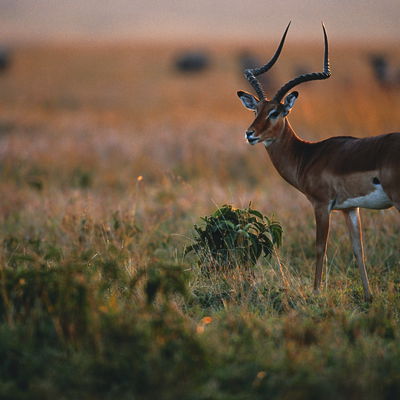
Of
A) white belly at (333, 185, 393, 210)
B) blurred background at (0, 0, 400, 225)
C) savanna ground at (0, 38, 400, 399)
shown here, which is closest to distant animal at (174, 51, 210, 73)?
blurred background at (0, 0, 400, 225)

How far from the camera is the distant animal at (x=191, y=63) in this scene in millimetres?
43859

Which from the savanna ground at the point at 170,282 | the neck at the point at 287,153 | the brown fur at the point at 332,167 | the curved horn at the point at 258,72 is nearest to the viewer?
the savanna ground at the point at 170,282

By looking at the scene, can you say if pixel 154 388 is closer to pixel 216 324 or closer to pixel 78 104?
pixel 216 324

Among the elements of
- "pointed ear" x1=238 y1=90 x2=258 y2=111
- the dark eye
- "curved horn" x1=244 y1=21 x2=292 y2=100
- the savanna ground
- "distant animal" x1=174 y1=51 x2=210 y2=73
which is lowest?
the savanna ground

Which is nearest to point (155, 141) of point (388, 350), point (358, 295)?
point (358, 295)

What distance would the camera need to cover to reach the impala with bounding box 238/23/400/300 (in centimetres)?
553

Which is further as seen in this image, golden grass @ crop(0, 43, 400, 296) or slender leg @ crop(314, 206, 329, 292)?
golden grass @ crop(0, 43, 400, 296)

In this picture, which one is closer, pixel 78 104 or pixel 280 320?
pixel 280 320

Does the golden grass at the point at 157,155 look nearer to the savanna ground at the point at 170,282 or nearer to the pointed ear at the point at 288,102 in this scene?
the savanna ground at the point at 170,282

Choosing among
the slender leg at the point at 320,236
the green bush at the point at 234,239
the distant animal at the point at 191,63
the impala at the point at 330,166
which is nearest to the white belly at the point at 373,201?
the impala at the point at 330,166

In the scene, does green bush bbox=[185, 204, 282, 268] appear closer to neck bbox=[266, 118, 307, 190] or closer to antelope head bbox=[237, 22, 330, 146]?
neck bbox=[266, 118, 307, 190]

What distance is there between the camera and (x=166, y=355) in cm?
415

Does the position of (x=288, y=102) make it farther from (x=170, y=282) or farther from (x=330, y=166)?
(x=170, y=282)

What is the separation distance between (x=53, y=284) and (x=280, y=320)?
2.04 m
